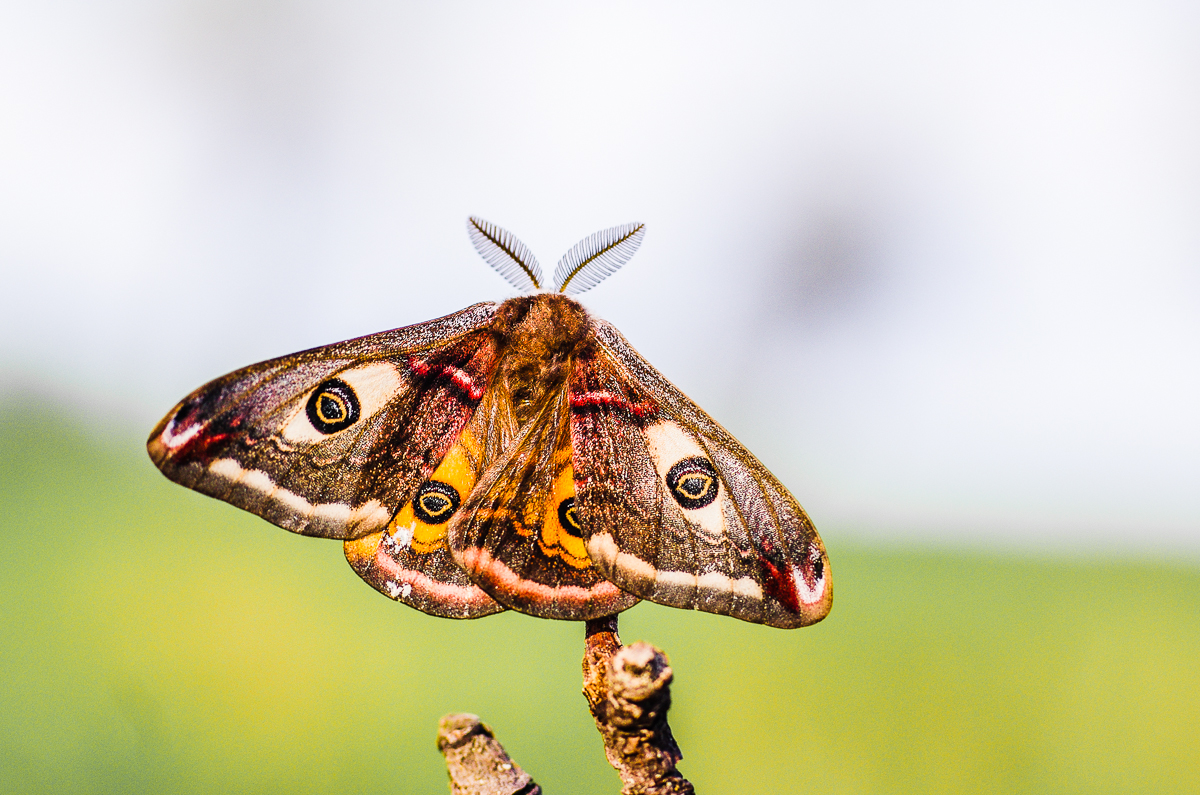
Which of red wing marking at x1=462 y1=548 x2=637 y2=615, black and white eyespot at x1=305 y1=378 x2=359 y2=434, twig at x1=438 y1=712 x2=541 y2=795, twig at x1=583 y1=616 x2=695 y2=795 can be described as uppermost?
black and white eyespot at x1=305 y1=378 x2=359 y2=434

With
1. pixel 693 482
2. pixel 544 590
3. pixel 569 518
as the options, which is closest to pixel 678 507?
pixel 693 482

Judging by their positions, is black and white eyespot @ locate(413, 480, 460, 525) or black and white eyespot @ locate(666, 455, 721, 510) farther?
black and white eyespot @ locate(413, 480, 460, 525)

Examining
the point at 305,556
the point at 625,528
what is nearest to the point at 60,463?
the point at 305,556

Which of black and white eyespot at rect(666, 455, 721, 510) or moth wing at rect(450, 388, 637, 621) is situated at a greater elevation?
black and white eyespot at rect(666, 455, 721, 510)

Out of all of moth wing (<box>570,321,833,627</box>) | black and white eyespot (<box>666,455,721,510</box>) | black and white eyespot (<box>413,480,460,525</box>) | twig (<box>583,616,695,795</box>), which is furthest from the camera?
black and white eyespot (<box>413,480,460,525</box>)

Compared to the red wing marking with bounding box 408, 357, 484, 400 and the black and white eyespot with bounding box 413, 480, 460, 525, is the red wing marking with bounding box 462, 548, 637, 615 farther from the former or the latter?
the red wing marking with bounding box 408, 357, 484, 400

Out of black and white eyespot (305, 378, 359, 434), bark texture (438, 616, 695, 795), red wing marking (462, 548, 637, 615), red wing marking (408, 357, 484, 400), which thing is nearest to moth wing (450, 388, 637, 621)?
red wing marking (462, 548, 637, 615)

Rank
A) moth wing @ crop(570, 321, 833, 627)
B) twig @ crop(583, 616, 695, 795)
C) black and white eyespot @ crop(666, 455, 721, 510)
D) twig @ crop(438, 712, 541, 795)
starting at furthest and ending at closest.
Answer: black and white eyespot @ crop(666, 455, 721, 510)
moth wing @ crop(570, 321, 833, 627)
twig @ crop(438, 712, 541, 795)
twig @ crop(583, 616, 695, 795)
